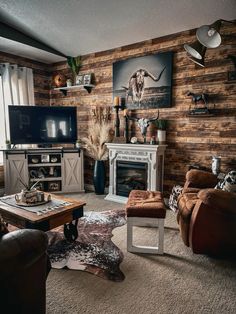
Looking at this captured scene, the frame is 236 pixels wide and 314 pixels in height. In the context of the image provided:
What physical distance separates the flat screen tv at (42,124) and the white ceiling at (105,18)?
115 centimetres

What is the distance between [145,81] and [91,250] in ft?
9.36

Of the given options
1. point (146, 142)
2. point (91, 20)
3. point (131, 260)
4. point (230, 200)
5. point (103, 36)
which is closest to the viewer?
point (230, 200)

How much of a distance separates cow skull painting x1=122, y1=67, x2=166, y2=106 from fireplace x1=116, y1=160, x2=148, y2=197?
114 cm

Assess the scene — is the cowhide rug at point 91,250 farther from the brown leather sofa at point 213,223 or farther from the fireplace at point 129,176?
the fireplace at point 129,176

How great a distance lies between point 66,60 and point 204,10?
117 inches

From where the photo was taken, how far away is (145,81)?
3904 millimetres

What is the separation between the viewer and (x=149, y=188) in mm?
3727

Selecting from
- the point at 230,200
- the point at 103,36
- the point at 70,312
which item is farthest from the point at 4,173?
the point at 230,200

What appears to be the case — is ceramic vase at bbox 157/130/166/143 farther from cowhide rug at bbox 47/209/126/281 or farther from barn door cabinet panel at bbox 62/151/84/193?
barn door cabinet panel at bbox 62/151/84/193

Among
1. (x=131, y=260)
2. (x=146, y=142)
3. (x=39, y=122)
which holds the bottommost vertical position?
(x=131, y=260)

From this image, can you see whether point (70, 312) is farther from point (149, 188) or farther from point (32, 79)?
point (32, 79)

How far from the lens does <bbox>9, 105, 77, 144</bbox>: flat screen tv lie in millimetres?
4258

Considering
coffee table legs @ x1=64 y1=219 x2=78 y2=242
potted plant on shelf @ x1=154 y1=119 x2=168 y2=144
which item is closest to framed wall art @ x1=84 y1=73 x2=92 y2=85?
potted plant on shelf @ x1=154 y1=119 x2=168 y2=144

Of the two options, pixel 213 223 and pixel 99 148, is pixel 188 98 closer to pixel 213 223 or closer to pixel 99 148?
pixel 99 148
